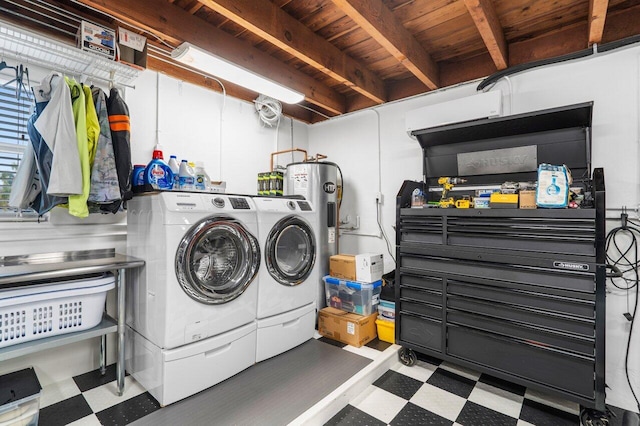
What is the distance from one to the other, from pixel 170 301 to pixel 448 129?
7.64 feet

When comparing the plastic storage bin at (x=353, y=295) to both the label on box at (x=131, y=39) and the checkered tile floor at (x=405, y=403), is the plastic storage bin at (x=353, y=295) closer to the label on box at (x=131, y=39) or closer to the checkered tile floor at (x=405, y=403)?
the checkered tile floor at (x=405, y=403)

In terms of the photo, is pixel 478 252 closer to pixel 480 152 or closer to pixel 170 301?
pixel 480 152

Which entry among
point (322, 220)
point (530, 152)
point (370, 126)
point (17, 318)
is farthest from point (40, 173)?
point (530, 152)

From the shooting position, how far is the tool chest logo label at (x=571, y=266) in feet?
5.74

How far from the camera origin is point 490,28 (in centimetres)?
206

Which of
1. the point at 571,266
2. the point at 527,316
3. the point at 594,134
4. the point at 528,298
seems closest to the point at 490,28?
the point at 594,134

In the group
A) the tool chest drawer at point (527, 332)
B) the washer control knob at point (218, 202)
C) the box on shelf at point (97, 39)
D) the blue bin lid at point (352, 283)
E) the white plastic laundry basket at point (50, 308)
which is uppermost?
the box on shelf at point (97, 39)

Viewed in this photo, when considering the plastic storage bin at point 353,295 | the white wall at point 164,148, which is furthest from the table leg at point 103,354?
the plastic storage bin at point 353,295

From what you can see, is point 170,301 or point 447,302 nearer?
point 170,301

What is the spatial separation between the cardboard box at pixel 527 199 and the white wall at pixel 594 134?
28.4 inches

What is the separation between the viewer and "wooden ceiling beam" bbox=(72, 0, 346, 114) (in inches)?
76.5

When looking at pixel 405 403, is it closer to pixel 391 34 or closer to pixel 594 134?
pixel 594 134

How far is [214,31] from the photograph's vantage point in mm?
2379

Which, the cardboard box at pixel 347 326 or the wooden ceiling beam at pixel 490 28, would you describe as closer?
the wooden ceiling beam at pixel 490 28
